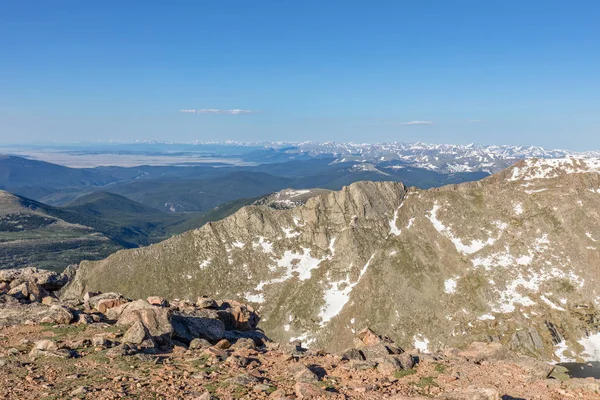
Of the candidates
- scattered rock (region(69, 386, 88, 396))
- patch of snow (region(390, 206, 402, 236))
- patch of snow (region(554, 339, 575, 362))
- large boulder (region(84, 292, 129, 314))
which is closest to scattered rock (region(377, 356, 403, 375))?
scattered rock (region(69, 386, 88, 396))

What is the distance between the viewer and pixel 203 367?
27.6 metres

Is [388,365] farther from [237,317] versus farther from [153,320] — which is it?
[237,317]

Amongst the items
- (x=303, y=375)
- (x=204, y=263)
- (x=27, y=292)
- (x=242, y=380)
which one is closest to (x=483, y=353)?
(x=303, y=375)

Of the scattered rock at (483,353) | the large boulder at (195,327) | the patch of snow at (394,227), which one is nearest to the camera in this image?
the scattered rock at (483,353)

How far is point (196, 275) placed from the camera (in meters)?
170

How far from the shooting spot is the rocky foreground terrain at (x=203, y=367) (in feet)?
76.0

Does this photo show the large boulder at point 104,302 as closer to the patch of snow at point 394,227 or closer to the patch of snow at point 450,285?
the patch of snow at point 450,285

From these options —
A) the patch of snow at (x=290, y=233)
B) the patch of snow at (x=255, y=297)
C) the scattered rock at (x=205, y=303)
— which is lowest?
the patch of snow at (x=255, y=297)

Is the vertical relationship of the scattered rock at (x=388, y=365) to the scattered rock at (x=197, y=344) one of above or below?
above

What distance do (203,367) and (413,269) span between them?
14923 cm

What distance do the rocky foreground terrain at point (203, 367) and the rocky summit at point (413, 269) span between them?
358 ft

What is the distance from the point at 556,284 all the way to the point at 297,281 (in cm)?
10448

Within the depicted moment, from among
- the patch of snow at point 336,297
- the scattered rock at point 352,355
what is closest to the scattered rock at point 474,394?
the scattered rock at point 352,355

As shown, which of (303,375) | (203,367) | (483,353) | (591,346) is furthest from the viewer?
(591,346)
